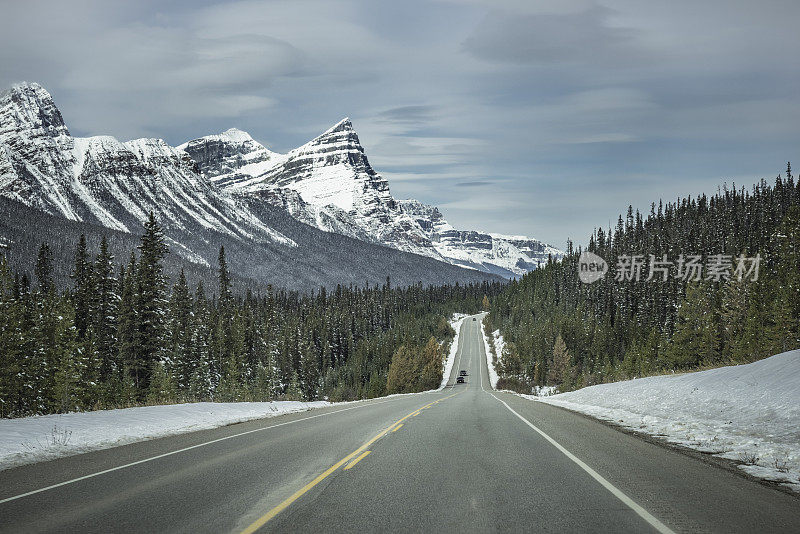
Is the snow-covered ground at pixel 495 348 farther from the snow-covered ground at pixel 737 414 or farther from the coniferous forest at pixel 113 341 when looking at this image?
the snow-covered ground at pixel 737 414

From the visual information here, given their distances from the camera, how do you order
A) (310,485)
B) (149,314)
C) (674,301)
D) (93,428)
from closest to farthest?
(310,485), (93,428), (149,314), (674,301)

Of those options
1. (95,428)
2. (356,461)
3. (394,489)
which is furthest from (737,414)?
(95,428)

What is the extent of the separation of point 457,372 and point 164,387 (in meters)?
91.8

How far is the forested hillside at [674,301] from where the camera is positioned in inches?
2201

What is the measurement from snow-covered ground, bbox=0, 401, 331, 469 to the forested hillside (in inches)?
1079

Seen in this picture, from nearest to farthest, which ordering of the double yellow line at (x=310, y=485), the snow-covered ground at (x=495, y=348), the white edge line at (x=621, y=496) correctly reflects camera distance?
the white edge line at (x=621, y=496), the double yellow line at (x=310, y=485), the snow-covered ground at (x=495, y=348)

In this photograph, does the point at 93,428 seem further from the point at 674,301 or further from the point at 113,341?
the point at 674,301

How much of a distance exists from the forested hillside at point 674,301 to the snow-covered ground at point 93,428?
27.4m

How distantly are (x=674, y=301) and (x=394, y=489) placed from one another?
4456 inches

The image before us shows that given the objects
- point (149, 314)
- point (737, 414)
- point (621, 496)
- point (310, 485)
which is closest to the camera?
point (621, 496)

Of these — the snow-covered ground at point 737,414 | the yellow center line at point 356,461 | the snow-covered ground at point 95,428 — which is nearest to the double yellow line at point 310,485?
the yellow center line at point 356,461

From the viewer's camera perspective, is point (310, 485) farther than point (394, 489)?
Yes

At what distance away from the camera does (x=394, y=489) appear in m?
7.54

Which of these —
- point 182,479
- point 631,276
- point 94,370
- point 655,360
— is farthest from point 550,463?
point 631,276
